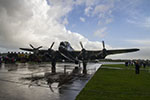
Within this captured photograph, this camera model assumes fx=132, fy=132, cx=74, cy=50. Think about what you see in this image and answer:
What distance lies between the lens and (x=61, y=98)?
6.33 m

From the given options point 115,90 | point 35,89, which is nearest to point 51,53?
point 35,89

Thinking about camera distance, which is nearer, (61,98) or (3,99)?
(3,99)

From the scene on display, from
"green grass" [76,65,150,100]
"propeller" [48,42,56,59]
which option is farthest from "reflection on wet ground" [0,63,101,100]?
"propeller" [48,42,56,59]

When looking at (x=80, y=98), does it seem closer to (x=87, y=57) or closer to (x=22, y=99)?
(x=22, y=99)

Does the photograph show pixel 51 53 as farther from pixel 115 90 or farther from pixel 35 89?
pixel 115 90

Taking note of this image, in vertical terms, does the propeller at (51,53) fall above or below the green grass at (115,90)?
above

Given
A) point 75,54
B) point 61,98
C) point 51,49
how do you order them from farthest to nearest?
point 75,54
point 51,49
point 61,98

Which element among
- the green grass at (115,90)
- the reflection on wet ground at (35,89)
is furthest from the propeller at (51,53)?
the green grass at (115,90)

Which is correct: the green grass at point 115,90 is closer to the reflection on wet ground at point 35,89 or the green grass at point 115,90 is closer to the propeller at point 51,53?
the reflection on wet ground at point 35,89

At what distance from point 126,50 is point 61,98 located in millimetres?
27033

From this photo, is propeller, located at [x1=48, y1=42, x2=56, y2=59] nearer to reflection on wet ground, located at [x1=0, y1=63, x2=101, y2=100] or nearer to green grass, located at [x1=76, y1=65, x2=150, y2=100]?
reflection on wet ground, located at [x1=0, y1=63, x2=101, y2=100]

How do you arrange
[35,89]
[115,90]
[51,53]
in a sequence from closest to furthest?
[35,89], [115,90], [51,53]

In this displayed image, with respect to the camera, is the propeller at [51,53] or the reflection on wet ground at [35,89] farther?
the propeller at [51,53]

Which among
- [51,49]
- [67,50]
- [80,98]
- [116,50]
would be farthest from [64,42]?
[80,98]
